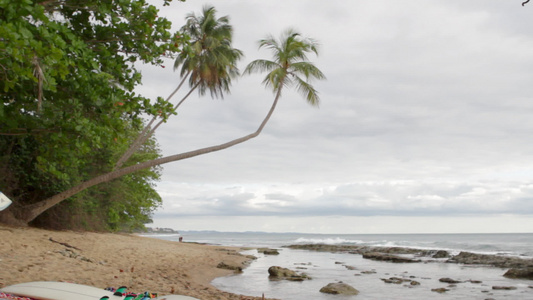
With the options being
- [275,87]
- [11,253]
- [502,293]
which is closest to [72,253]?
[11,253]

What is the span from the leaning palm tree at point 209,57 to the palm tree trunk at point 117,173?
318 cm

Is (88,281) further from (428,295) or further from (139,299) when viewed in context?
(428,295)

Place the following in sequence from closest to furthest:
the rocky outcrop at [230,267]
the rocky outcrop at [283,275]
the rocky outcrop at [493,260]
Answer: the rocky outcrop at [283,275]
the rocky outcrop at [230,267]
the rocky outcrop at [493,260]

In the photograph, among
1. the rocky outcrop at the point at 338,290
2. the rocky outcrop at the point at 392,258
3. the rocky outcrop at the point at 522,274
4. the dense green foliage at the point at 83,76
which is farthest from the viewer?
the rocky outcrop at the point at 392,258

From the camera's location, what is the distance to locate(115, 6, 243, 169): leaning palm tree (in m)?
18.8

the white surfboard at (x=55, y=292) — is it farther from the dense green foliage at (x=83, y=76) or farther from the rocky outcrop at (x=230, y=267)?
the rocky outcrop at (x=230, y=267)

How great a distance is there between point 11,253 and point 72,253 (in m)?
1.88

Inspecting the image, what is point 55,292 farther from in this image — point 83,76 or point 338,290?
point 338,290

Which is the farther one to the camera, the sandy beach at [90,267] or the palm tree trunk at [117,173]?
the palm tree trunk at [117,173]

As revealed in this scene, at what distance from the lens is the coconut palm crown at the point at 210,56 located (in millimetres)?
18828

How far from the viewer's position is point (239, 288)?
1284cm

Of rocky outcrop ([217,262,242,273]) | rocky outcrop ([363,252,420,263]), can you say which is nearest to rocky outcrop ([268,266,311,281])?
rocky outcrop ([217,262,242,273])

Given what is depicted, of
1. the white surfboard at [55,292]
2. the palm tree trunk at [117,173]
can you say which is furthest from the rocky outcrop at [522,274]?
the white surfboard at [55,292]

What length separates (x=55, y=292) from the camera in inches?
234
